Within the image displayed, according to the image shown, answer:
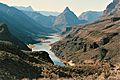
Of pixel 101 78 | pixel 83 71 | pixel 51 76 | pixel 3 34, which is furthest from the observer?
pixel 3 34

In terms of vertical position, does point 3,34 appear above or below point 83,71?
above

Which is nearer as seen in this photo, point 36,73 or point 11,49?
point 36,73

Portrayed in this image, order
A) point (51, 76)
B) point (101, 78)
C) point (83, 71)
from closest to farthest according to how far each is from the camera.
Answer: point (101, 78), point (51, 76), point (83, 71)

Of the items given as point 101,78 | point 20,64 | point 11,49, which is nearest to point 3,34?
point 11,49

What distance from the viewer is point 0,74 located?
42.2m

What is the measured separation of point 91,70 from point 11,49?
1890cm

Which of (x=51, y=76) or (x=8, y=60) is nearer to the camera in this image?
(x=51, y=76)

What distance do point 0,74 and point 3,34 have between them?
141284mm

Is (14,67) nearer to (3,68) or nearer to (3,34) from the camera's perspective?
(3,68)

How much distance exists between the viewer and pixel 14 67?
164 ft

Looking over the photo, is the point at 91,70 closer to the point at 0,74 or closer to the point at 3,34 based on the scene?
the point at 0,74

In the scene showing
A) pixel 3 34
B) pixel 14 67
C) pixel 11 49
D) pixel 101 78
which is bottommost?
pixel 101 78

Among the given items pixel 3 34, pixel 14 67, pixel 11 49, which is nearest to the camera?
pixel 14 67

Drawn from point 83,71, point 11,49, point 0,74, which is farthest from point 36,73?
point 11,49
